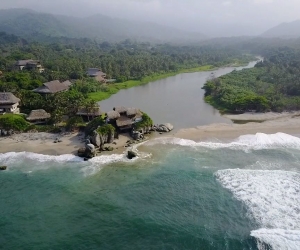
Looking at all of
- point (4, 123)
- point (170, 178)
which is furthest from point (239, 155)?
point (4, 123)

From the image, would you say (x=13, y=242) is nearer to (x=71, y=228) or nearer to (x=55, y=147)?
(x=71, y=228)

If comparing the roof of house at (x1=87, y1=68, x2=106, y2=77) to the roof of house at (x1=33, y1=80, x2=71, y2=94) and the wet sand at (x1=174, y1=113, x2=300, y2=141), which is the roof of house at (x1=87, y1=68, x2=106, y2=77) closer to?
the roof of house at (x1=33, y1=80, x2=71, y2=94)

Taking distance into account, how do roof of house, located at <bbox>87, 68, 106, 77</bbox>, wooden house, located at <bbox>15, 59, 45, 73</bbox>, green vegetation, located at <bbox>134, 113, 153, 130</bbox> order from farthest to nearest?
wooden house, located at <bbox>15, 59, 45, 73</bbox> < roof of house, located at <bbox>87, 68, 106, 77</bbox> < green vegetation, located at <bbox>134, 113, 153, 130</bbox>

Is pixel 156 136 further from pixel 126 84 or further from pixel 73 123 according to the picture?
pixel 126 84

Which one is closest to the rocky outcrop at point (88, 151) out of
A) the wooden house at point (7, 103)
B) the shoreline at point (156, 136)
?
the shoreline at point (156, 136)


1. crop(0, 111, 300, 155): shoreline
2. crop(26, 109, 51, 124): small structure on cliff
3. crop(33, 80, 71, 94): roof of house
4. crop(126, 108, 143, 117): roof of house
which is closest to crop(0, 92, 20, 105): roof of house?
crop(26, 109, 51, 124): small structure on cliff

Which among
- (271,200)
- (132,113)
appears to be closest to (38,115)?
(132,113)
